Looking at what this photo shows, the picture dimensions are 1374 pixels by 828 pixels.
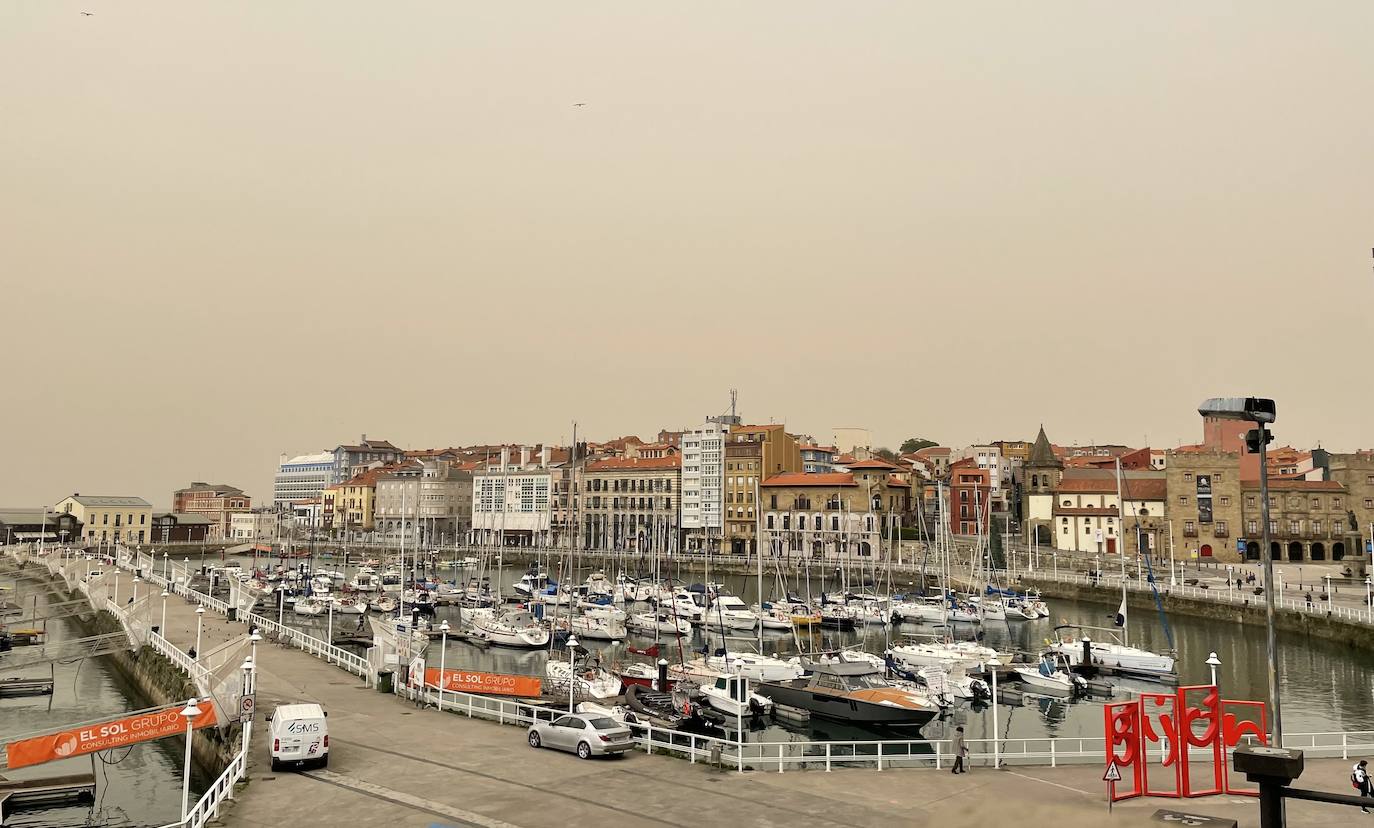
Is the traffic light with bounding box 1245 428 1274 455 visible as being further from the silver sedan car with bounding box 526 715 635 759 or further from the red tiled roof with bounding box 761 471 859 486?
the red tiled roof with bounding box 761 471 859 486

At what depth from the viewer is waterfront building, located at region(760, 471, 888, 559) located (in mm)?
120188

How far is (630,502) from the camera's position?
141m

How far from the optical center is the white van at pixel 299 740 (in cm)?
2073

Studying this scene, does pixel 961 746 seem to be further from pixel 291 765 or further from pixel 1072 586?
pixel 1072 586

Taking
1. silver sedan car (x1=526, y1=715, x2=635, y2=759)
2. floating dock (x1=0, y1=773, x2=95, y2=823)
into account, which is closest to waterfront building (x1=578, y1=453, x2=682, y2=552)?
floating dock (x1=0, y1=773, x2=95, y2=823)

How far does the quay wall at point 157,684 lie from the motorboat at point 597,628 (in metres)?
24.9

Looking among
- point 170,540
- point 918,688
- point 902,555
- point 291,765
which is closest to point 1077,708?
point 918,688

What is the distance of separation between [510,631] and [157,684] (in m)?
24.4

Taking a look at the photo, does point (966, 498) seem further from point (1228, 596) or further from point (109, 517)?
Result: point (109, 517)

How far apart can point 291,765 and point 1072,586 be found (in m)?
78.5

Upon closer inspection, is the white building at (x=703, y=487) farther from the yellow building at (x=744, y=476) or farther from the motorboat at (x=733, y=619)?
the motorboat at (x=733, y=619)

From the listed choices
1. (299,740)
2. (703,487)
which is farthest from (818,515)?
(299,740)

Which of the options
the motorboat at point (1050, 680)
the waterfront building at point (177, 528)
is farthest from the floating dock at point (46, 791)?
the waterfront building at point (177, 528)

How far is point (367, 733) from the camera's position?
81.3 ft
